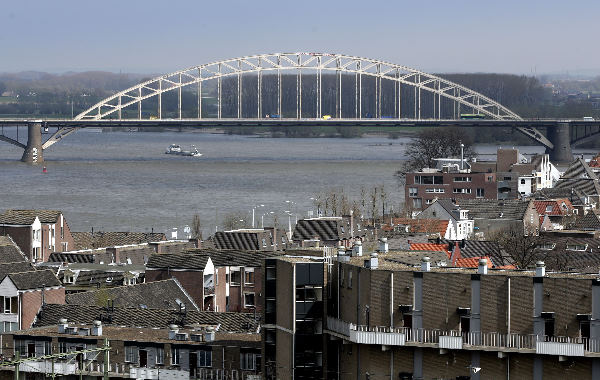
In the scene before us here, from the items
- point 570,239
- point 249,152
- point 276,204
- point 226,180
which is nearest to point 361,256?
point 570,239

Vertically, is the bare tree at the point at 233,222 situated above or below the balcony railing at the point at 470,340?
below

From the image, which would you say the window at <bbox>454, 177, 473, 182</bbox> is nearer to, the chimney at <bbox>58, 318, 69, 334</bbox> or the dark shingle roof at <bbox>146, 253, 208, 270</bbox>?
the dark shingle roof at <bbox>146, 253, 208, 270</bbox>

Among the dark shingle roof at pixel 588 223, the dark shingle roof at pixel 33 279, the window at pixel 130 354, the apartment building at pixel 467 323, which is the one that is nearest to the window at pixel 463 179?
the dark shingle roof at pixel 588 223

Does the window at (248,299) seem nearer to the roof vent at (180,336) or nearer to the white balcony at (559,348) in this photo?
the roof vent at (180,336)

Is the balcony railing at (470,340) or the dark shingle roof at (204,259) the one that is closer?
the balcony railing at (470,340)

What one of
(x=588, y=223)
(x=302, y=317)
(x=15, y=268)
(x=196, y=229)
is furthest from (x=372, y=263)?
(x=196, y=229)

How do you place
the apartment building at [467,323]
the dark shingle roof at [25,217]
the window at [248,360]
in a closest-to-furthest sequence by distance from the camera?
1. the apartment building at [467,323]
2. the window at [248,360]
3. the dark shingle roof at [25,217]

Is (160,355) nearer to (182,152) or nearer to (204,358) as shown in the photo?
(204,358)
